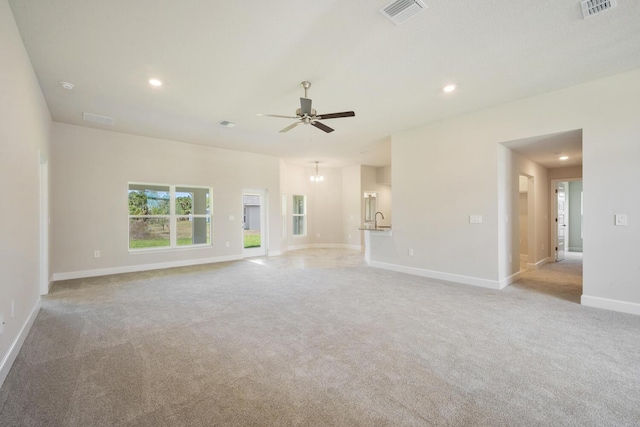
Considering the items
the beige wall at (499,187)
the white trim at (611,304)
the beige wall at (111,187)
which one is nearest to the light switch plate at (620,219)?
the beige wall at (499,187)

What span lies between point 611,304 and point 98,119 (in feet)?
27.0

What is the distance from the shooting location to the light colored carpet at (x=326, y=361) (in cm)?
175

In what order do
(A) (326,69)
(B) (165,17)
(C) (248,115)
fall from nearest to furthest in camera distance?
(B) (165,17) → (A) (326,69) → (C) (248,115)

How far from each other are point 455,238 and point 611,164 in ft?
7.23

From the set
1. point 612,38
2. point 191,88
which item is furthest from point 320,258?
point 612,38

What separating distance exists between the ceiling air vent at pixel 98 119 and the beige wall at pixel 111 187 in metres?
0.67

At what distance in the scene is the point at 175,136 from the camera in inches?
246

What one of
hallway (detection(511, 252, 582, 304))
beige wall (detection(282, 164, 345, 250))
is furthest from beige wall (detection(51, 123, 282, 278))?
hallway (detection(511, 252, 582, 304))

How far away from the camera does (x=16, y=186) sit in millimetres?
2646

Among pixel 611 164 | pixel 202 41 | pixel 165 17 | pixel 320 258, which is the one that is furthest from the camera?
pixel 320 258

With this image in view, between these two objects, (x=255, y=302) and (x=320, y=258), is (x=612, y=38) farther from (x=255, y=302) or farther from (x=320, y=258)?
(x=320, y=258)

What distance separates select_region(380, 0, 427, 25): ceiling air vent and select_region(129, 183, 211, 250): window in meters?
5.96

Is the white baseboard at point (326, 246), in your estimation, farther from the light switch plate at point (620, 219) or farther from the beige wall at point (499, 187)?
the light switch plate at point (620, 219)

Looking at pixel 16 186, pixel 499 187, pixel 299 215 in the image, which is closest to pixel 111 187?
pixel 16 186
